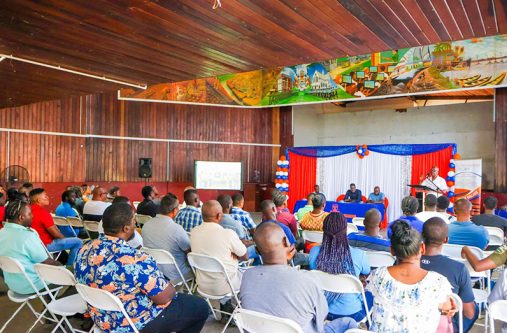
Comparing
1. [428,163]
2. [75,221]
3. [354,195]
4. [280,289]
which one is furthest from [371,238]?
[428,163]

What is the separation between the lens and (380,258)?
3939 mm

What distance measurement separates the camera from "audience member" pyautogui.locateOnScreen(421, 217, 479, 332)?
2826 millimetres

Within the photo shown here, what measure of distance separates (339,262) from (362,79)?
464 inches

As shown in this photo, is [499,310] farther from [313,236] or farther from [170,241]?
[170,241]

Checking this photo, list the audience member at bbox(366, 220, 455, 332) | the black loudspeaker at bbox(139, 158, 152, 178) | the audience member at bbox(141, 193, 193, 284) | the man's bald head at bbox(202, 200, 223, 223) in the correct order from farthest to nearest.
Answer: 1. the black loudspeaker at bbox(139, 158, 152, 178)
2. the audience member at bbox(141, 193, 193, 284)
3. the man's bald head at bbox(202, 200, 223, 223)
4. the audience member at bbox(366, 220, 455, 332)

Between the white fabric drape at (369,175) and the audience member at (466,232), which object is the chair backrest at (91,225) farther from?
the white fabric drape at (369,175)

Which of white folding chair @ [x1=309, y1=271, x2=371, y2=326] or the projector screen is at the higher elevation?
the projector screen

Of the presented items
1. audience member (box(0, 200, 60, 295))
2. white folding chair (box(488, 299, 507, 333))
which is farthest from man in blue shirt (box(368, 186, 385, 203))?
audience member (box(0, 200, 60, 295))

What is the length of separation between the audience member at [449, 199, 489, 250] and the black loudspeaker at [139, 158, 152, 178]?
1128 cm

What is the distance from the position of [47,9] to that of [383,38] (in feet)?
11.5

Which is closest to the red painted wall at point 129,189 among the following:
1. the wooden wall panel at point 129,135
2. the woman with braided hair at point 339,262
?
the wooden wall panel at point 129,135

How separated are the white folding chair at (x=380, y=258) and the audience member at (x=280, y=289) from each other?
61.8 inches

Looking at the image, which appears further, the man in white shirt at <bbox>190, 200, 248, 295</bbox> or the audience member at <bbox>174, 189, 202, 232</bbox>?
the audience member at <bbox>174, 189, 202, 232</bbox>

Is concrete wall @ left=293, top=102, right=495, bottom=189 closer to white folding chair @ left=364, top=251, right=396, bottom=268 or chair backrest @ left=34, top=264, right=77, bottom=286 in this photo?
white folding chair @ left=364, top=251, right=396, bottom=268
